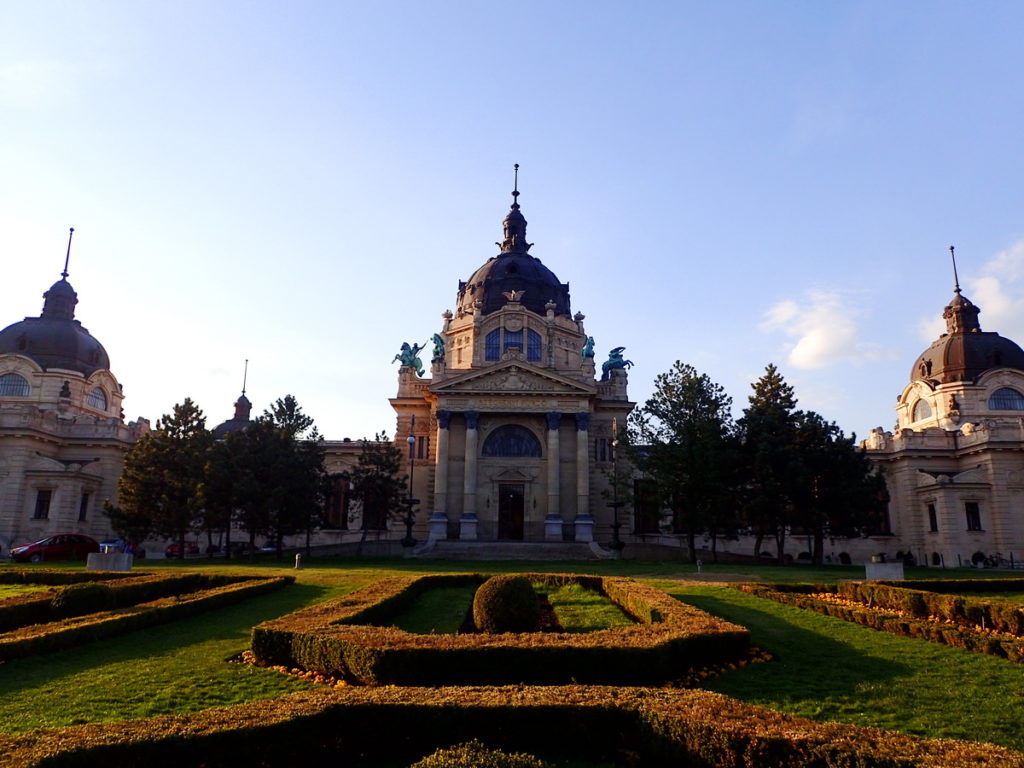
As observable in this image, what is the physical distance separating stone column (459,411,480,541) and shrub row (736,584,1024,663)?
30262 mm

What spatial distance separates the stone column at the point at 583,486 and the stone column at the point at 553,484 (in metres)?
1.40

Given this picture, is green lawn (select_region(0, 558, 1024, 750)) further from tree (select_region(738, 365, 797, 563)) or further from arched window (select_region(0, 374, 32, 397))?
arched window (select_region(0, 374, 32, 397))

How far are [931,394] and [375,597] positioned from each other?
194 feet

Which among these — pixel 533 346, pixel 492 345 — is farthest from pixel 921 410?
pixel 492 345

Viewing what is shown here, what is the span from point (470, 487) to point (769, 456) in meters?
20.5

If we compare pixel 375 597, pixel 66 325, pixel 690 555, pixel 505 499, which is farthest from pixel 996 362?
pixel 66 325

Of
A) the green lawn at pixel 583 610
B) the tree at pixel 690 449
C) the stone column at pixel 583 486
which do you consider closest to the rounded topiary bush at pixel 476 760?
the green lawn at pixel 583 610

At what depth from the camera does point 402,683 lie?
10531 millimetres

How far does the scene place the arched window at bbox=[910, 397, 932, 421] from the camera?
2432 inches

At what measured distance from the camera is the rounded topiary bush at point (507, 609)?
575 inches

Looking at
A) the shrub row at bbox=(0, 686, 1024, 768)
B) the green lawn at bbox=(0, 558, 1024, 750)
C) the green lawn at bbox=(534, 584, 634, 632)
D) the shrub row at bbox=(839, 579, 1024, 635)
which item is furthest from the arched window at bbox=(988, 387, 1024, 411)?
the shrub row at bbox=(0, 686, 1024, 768)

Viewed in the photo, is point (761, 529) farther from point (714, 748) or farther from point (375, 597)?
point (714, 748)

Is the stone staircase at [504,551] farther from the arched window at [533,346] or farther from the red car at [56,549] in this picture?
the red car at [56,549]

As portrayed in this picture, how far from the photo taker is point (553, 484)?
167 feet
